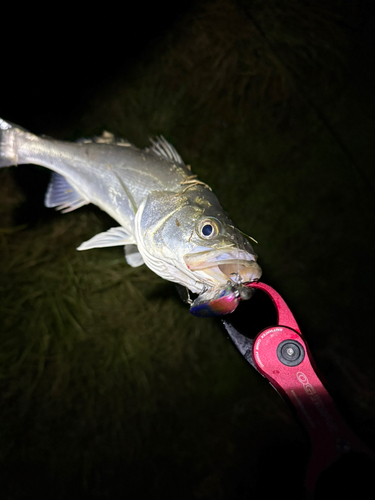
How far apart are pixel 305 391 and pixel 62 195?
1290 millimetres

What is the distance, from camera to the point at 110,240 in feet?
4.17

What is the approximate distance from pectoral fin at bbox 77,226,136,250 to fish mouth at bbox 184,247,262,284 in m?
0.36

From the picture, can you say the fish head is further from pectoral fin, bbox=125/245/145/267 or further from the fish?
pectoral fin, bbox=125/245/145/267

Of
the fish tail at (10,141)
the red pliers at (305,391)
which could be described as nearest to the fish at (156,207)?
the fish tail at (10,141)

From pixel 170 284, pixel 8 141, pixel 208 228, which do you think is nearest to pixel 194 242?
pixel 208 228

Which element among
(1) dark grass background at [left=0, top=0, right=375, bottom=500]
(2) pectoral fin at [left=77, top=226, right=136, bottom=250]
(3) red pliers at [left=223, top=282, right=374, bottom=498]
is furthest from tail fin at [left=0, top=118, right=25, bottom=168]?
(3) red pliers at [left=223, top=282, right=374, bottom=498]

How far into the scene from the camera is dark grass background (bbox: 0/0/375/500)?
173 centimetres

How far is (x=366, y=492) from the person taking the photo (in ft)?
4.30

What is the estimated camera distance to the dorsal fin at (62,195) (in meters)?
1.44

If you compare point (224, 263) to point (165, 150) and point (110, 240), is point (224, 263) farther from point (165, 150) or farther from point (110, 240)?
point (165, 150)

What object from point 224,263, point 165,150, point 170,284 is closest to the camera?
point 224,263

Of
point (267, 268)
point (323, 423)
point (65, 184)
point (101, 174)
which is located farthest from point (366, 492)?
point (65, 184)

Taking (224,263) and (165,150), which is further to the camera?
(165,150)

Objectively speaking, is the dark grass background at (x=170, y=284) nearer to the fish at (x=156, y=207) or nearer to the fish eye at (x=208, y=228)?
the fish at (x=156, y=207)
